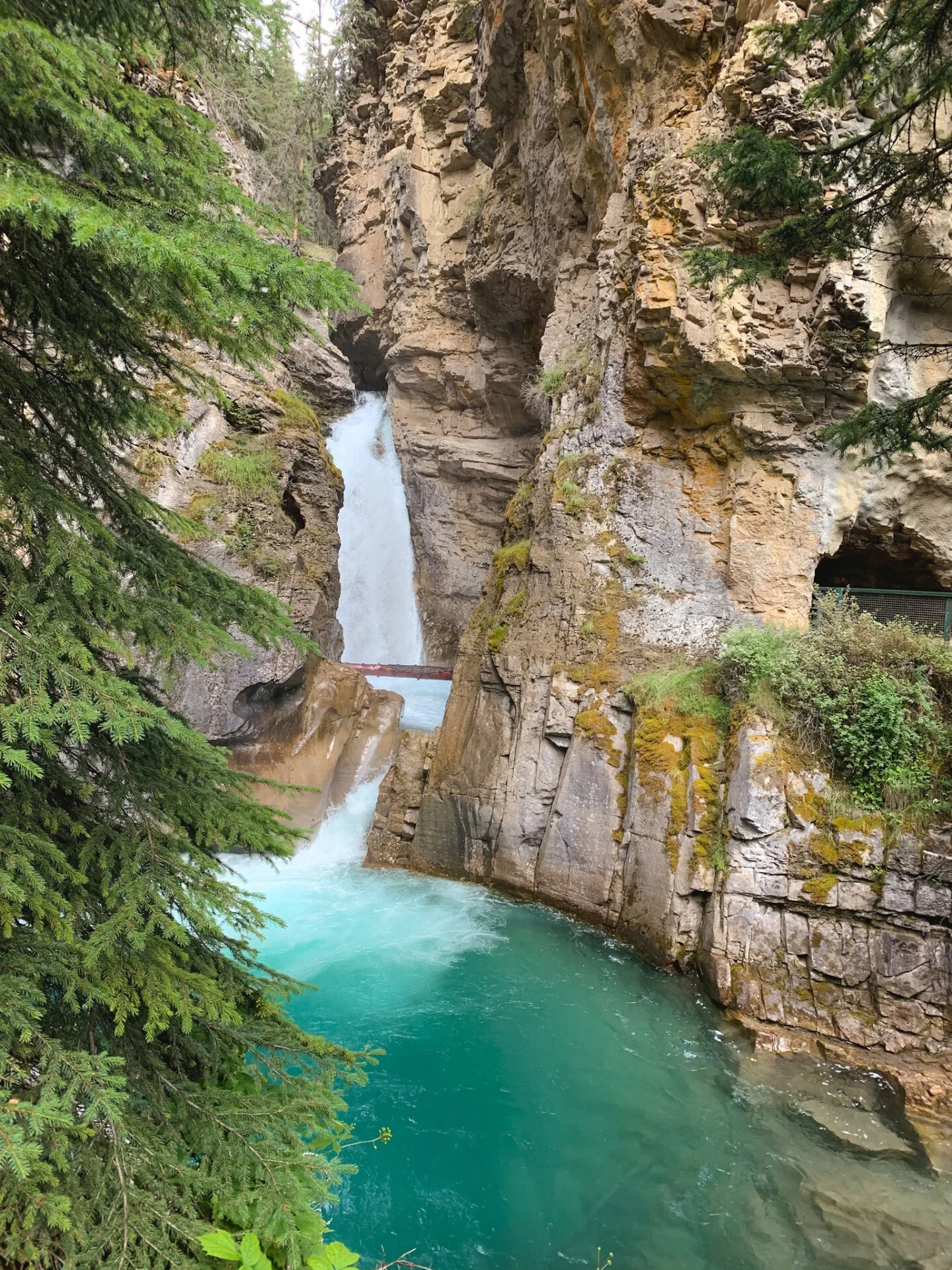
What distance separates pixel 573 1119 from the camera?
5707 millimetres

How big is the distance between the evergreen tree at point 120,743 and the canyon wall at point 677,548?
213 inches

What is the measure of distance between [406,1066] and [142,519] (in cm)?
537

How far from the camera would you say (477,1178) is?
5098 mm

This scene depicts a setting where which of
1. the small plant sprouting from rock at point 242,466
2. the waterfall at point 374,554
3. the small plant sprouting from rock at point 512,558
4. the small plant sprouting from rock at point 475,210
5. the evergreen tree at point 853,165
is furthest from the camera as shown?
the waterfall at point 374,554

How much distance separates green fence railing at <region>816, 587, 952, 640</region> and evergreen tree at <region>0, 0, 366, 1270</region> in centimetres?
847

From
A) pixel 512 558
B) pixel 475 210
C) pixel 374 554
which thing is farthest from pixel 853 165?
pixel 374 554

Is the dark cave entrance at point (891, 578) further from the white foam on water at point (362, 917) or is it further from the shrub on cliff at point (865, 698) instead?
the white foam on water at point (362, 917)

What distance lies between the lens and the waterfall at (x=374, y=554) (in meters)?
20.2

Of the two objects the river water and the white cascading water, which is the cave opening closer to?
the river water

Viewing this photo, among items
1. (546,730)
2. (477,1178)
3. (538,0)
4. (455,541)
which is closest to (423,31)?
(538,0)

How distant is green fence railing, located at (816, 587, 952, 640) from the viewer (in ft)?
30.9

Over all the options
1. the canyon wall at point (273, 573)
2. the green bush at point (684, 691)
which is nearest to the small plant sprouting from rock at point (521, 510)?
the green bush at point (684, 691)

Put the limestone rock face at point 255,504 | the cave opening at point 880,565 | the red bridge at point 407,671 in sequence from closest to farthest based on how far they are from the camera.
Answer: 1. the cave opening at point 880,565
2. the limestone rock face at point 255,504
3. the red bridge at point 407,671

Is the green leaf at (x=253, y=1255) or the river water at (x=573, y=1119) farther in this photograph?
the river water at (x=573, y=1119)
